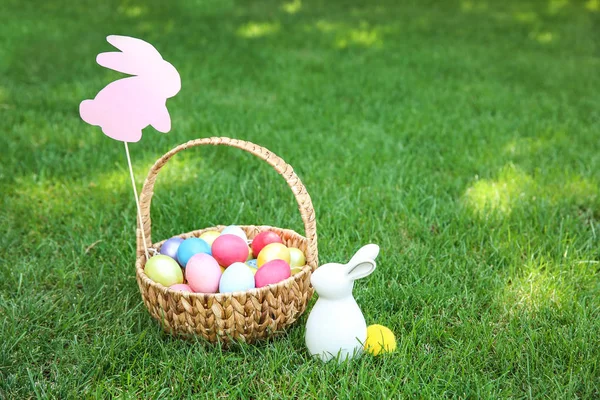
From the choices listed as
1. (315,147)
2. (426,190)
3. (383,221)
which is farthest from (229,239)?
(315,147)

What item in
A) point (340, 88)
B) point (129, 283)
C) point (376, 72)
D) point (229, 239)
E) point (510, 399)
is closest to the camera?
point (510, 399)

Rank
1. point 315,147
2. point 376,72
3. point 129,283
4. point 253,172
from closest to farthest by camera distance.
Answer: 1. point 129,283
2. point 253,172
3. point 315,147
4. point 376,72

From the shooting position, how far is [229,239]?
6.09ft

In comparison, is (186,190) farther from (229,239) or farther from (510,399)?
(510,399)

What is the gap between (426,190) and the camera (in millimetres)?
2674

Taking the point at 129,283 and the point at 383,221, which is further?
the point at 383,221

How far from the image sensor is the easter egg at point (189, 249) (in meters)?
1.86

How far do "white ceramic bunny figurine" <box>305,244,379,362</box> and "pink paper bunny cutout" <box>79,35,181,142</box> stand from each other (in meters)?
0.60

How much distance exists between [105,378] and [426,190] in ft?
5.12

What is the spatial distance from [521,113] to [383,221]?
1644 mm

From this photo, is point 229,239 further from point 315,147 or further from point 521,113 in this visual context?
point 521,113

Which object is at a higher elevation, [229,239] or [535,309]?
[229,239]

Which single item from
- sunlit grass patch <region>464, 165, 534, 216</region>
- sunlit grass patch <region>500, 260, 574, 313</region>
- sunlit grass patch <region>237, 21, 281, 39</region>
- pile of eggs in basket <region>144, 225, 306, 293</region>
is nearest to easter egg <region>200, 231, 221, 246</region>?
pile of eggs in basket <region>144, 225, 306, 293</region>

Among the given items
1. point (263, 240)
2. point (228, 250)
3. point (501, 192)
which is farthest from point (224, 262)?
point (501, 192)
